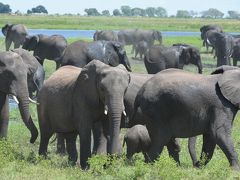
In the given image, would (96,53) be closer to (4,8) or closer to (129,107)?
(129,107)

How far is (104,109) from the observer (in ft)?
32.0

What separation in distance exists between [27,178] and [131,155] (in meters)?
2.73

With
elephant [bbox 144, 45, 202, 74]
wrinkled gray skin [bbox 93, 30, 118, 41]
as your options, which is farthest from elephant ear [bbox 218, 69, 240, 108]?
wrinkled gray skin [bbox 93, 30, 118, 41]

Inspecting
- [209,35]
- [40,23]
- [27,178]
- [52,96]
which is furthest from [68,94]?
[40,23]

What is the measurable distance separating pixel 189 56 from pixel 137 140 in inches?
413

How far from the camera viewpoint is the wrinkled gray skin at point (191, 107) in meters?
10.0

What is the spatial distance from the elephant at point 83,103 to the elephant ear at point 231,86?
135 centimetres

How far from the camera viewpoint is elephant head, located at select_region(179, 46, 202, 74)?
69.6 feet

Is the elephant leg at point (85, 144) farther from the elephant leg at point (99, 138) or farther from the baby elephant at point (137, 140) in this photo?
the baby elephant at point (137, 140)

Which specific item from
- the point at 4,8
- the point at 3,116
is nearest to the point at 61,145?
the point at 3,116

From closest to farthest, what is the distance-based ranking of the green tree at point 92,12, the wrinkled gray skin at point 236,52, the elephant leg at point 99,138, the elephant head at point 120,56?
the elephant leg at point 99,138 → the elephant head at point 120,56 → the wrinkled gray skin at point 236,52 → the green tree at point 92,12

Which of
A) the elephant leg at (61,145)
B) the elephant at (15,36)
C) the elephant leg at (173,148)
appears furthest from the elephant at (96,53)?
the elephant at (15,36)

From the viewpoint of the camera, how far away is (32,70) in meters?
13.3

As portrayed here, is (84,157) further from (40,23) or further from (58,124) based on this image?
(40,23)
